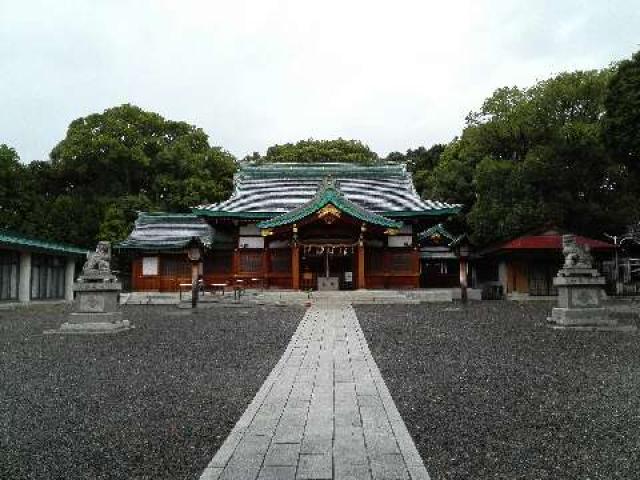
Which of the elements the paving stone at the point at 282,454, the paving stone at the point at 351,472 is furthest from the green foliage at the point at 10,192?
the paving stone at the point at 351,472

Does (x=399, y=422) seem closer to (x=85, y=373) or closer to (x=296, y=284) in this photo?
(x=85, y=373)

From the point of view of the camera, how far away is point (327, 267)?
1161 inches

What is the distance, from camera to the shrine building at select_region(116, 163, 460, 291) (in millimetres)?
28469

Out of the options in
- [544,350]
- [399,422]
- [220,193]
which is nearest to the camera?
[399,422]

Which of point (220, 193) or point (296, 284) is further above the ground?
point (220, 193)

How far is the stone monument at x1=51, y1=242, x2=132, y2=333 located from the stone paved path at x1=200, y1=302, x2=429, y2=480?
7.25 m

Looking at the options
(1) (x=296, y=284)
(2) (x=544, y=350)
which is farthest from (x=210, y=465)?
(1) (x=296, y=284)

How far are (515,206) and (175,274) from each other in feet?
72.4

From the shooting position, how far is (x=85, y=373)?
336 inches

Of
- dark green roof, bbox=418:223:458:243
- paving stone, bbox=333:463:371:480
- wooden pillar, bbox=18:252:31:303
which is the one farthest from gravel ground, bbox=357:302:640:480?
dark green roof, bbox=418:223:458:243

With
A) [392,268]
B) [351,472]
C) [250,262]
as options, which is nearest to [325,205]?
[392,268]

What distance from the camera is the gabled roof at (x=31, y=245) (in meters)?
25.3

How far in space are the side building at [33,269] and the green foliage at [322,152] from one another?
27130mm

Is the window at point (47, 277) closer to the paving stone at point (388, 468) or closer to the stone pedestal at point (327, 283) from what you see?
the stone pedestal at point (327, 283)
